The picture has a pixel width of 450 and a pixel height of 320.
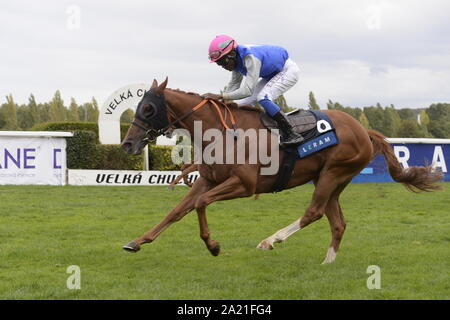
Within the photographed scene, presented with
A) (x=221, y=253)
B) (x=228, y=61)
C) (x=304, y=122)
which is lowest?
(x=221, y=253)

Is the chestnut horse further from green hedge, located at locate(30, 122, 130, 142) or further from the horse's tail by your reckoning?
green hedge, located at locate(30, 122, 130, 142)

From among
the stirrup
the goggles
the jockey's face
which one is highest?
the goggles

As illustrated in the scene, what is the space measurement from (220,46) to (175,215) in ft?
5.07

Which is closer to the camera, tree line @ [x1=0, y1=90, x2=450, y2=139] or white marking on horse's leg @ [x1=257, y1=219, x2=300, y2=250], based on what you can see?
white marking on horse's leg @ [x1=257, y1=219, x2=300, y2=250]

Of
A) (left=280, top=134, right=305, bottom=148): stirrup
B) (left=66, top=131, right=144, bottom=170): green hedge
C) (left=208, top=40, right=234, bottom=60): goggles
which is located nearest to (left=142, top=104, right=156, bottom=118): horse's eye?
(left=208, top=40, right=234, bottom=60): goggles

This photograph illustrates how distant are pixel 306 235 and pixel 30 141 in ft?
27.6

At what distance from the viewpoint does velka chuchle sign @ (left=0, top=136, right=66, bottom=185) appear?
14.1m

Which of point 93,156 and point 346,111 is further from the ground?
point 346,111

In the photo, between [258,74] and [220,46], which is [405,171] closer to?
[258,74]

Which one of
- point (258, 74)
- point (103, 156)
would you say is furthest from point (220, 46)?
point (103, 156)

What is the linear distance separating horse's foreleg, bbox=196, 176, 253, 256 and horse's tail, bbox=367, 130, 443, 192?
1795mm

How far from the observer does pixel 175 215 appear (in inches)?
221
